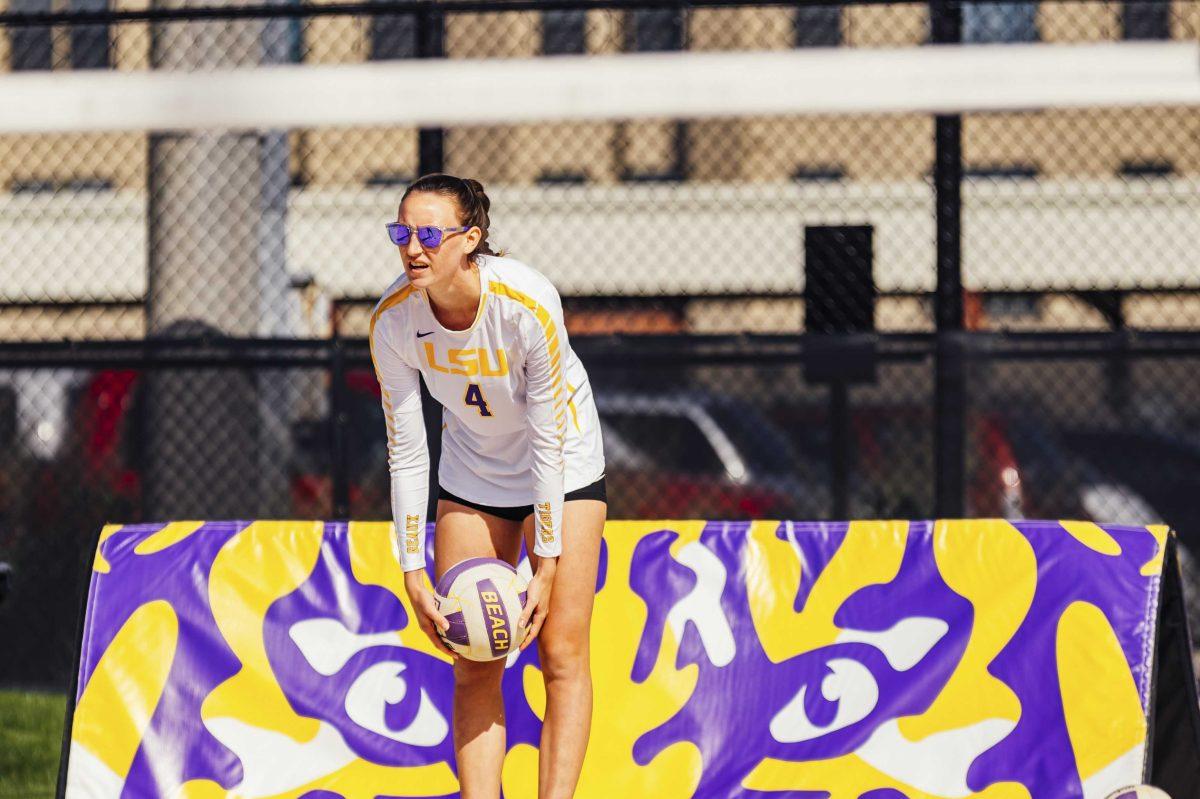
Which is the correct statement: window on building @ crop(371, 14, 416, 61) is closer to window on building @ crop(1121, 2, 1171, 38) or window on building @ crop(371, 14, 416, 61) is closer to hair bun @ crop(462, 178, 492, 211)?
window on building @ crop(1121, 2, 1171, 38)

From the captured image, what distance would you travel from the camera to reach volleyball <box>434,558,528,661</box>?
3867 millimetres

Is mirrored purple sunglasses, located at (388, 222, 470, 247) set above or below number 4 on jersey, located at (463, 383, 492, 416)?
above

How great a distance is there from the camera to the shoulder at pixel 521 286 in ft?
12.6

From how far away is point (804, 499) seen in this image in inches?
344

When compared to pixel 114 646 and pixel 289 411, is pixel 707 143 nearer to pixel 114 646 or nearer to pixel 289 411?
pixel 289 411

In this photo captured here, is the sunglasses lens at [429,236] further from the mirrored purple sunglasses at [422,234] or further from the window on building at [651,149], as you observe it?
the window on building at [651,149]

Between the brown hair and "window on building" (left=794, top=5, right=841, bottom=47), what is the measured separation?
20.9m

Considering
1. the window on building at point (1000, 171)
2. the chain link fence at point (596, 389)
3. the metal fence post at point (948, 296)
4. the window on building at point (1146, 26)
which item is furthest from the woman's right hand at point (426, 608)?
the window on building at point (1146, 26)

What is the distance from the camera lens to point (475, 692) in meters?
4.15

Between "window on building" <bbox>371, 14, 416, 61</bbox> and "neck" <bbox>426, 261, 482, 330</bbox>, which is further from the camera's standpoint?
"window on building" <bbox>371, 14, 416, 61</bbox>

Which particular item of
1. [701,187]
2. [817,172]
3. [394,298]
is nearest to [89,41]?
[701,187]

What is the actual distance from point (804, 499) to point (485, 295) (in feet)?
17.1

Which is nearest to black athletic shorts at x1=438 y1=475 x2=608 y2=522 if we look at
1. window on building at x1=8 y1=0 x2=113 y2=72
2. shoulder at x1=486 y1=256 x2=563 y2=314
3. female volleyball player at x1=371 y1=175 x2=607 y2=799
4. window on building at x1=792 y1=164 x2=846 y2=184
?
female volleyball player at x1=371 y1=175 x2=607 y2=799

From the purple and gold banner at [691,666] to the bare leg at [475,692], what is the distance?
1.64 feet
